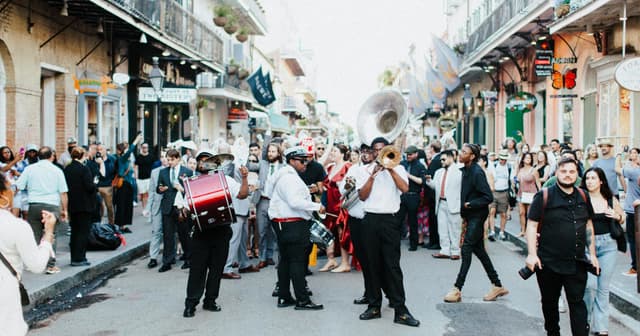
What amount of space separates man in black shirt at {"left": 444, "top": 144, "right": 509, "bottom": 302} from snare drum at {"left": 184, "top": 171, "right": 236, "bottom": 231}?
8.77 feet

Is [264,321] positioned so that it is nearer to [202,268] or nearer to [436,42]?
[202,268]

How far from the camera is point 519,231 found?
1436 cm

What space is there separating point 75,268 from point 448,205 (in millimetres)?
5644

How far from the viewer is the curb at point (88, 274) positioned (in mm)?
8398

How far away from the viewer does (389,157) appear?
7.02 meters

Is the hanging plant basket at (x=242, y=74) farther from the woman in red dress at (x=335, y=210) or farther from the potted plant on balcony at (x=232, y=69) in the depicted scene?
the woman in red dress at (x=335, y=210)

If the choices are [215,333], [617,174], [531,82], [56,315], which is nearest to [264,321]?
[215,333]

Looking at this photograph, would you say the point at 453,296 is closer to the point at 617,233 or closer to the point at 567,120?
the point at 617,233

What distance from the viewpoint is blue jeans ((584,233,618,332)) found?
6.53 metres

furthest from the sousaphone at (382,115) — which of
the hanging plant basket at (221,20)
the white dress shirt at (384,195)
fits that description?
the hanging plant basket at (221,20)

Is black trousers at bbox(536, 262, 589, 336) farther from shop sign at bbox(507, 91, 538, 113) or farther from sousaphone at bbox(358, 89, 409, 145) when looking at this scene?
shop sign at bbox(507, 91, 538, 113)

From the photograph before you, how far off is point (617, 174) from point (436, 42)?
18372mm

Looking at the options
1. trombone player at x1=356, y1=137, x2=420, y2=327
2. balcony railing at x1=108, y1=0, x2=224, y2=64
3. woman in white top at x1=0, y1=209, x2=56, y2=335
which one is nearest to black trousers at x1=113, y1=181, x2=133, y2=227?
balcony railing at x1=108, y1=0, x2=224, y2=64

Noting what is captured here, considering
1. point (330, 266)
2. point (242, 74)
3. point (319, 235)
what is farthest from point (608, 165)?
point (242, 74)
